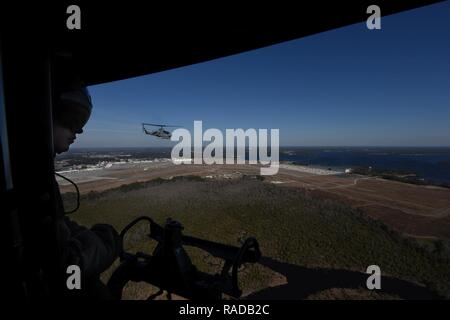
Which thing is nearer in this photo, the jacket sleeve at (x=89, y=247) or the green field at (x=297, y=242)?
the jacket sleeve at (x=89, y=247)

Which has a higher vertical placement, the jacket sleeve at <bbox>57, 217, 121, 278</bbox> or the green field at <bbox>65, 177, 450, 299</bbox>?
the jacket sleeve at <bbox>57, 217, 121, 278</bbox>

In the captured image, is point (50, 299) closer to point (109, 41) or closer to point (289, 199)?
point (109, 41)

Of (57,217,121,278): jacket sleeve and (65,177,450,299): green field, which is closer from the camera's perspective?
(57,217,121,278): jacket sleeve

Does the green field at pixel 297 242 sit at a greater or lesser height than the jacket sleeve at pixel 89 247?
lesser

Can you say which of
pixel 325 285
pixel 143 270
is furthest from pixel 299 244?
pixel 143 270
